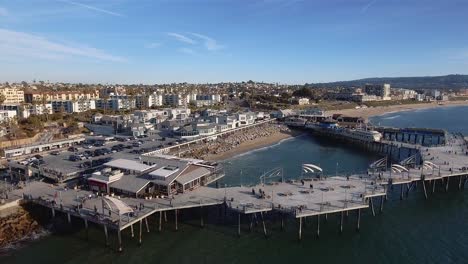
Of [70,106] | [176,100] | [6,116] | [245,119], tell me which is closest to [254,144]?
[245,119]

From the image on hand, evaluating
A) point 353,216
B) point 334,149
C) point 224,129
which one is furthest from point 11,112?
point 353,216

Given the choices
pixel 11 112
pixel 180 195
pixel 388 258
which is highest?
pixel 11 112

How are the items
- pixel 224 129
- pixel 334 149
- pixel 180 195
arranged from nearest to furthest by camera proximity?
pixel 180 195 → pixel 334 149 → pixel 224 129

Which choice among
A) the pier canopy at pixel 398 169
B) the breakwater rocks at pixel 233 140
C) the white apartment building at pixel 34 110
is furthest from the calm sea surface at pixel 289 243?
the white apartment building at pixel 34 110

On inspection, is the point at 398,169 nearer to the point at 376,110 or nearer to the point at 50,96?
the point at 50,96

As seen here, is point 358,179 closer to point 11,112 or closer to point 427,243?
point 427,243
